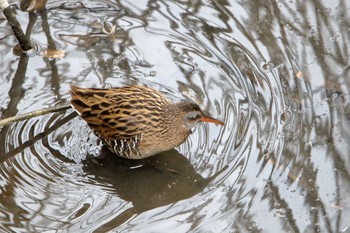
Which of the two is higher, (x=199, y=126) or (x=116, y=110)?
(x=199, y=126)

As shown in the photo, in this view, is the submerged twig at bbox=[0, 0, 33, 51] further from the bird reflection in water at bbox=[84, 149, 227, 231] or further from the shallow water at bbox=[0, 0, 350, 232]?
the bird reflection in water at bbox=[84, 149, 227, 231]

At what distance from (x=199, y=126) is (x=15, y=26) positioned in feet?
7.04

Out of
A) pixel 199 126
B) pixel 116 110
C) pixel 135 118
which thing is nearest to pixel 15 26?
pixel 116 110

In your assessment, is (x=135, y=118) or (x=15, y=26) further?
(x=15, y=26)

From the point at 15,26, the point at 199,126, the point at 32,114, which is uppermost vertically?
the point at 199,126

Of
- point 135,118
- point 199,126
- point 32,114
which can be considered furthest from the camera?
point 199,126

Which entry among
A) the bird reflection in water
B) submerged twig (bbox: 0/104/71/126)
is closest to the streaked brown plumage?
the bird reflection in water

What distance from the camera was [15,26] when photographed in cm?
768

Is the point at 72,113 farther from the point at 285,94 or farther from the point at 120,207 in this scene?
the point at 285,94

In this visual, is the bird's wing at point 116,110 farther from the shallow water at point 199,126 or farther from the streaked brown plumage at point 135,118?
the shallow water at point 199,126

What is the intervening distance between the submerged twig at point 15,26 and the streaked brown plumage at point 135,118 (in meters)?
1.20

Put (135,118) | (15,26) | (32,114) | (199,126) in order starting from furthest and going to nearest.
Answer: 1. (15,26)
2. (199,126)
3. (32,114)
4. (135,118)

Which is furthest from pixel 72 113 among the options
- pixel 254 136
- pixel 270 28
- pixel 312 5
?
pixel 312 5

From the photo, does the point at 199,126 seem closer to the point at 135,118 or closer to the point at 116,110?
the point at 135,118
